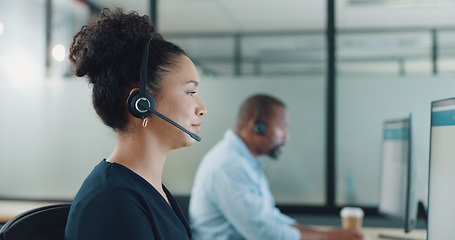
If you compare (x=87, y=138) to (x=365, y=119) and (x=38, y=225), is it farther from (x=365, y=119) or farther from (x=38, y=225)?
(x=38, y=225)

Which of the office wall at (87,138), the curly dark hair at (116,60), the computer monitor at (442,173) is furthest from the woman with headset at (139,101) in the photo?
the office wall at (87,138)

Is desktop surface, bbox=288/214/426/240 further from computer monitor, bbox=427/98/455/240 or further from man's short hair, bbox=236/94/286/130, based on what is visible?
computer monitor, bbox=427/98/455/240

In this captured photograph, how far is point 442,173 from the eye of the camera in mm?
909

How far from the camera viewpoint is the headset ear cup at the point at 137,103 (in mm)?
867

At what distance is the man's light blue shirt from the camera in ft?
5.56

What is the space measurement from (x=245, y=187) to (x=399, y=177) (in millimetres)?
649

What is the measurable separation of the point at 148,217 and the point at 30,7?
2.62 m

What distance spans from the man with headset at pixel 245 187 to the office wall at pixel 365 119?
2.26 feet

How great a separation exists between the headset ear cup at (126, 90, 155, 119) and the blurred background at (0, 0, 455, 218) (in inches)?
69.7

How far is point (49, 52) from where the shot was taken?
9.52 ft

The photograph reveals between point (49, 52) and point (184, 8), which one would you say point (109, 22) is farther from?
point (49, 52)

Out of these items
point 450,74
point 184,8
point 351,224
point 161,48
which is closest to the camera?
point 161,48

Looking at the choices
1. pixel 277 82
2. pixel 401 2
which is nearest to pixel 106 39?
pixel 277 82

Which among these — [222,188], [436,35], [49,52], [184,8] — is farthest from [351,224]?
[49,52]
